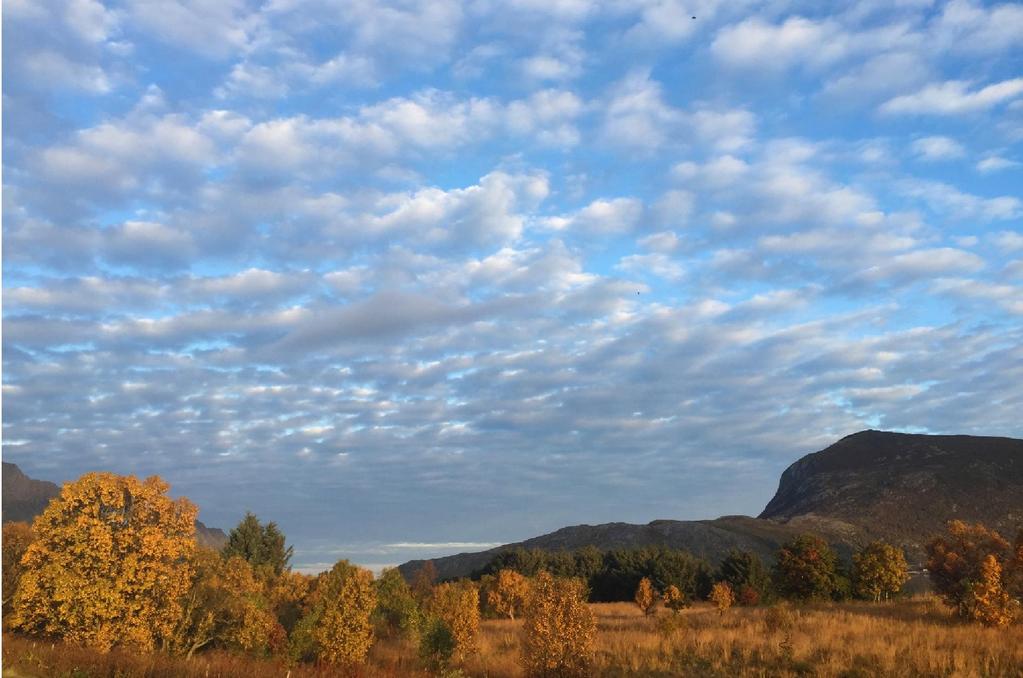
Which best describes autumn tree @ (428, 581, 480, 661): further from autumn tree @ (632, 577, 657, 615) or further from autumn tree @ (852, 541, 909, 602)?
autumn tree @ (852, 541, 909, 602)

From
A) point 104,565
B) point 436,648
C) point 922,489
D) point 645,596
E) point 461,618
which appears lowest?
point 645,596

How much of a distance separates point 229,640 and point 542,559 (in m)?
56.1

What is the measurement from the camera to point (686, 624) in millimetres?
Result: 42469

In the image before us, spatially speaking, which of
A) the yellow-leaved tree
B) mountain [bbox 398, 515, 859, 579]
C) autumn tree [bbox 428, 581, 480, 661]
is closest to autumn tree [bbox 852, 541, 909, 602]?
autumn tree [bbox 428, 581, 480, 661]

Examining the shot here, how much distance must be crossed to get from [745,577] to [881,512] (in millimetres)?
96155

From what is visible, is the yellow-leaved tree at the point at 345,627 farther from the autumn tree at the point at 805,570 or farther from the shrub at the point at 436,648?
the autumn tree at the point at 805,570

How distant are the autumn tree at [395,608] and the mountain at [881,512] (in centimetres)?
6047

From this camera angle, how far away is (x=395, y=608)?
52.9 meters

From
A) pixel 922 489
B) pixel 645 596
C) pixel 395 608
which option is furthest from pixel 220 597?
pixel 922 489

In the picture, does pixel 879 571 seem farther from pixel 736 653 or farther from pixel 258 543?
pixel 258 543

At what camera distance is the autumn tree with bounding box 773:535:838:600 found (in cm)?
5488

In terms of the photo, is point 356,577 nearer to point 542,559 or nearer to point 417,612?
point 417,612

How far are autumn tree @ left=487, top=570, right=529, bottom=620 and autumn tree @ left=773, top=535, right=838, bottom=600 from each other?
20943 millimetres

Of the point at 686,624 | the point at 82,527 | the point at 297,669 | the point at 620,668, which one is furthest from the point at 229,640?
the point at 686,624
